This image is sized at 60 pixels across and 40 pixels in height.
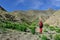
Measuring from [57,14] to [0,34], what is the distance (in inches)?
1064

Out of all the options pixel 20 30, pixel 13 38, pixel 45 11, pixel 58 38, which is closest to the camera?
pixel 13 38

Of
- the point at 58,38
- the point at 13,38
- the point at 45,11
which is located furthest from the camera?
the point at 45,11

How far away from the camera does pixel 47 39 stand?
59.4 feet

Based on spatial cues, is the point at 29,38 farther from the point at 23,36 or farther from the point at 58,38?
the point at 58,38

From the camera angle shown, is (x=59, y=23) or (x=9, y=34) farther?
(x=59, y=23)

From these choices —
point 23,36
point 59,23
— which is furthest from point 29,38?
point 59,23

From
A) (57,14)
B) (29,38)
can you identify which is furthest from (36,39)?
(57,14)

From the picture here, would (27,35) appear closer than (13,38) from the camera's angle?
No

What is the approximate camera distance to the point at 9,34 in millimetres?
17734

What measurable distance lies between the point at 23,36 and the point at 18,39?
1.17 m

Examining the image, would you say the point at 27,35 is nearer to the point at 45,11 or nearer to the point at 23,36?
the point at 23,36

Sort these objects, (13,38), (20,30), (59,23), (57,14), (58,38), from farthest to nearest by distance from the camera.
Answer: (57,14)
(59,23)
(20,30)
(58,38)
(13,38)

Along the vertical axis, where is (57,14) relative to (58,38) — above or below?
above

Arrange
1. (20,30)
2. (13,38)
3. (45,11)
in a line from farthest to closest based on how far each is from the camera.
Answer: (45,11) → (20,30) → (13,38)
